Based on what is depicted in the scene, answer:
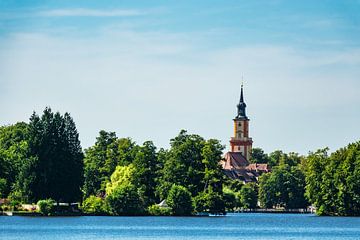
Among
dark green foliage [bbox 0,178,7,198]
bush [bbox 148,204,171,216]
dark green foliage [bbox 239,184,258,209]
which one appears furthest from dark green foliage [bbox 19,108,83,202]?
dark green foliage [bbox 239,184,258,209]

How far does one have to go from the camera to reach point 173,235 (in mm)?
88250

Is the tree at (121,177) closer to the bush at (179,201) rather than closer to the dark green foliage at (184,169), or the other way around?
the dark green foliage at (184,169)

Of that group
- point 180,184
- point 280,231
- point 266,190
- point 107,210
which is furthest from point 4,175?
point 266,190

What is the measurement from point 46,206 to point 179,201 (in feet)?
50.5

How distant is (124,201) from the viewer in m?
122

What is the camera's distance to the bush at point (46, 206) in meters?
117

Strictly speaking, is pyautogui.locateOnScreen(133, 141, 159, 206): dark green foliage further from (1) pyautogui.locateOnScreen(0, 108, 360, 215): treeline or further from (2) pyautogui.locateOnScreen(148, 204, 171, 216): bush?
(2) pyautogui.locateOnScreen(148, 204, 171, 216): bush

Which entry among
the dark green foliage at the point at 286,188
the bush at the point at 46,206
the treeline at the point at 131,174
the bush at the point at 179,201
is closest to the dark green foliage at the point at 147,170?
the treeline at the point at 131,174

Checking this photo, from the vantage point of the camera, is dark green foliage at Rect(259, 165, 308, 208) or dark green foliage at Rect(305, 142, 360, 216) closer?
dark green foliage at Rect(305, 142, 360, 216)

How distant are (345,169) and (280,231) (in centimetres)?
3722

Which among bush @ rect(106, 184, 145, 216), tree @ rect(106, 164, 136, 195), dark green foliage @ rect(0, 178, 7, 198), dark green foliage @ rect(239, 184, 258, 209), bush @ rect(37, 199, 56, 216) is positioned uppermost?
dark green foliage @ rect(239, 184, 258, 209)

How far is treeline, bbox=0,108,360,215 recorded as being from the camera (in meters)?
121

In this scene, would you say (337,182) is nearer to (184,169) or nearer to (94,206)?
(184,169)

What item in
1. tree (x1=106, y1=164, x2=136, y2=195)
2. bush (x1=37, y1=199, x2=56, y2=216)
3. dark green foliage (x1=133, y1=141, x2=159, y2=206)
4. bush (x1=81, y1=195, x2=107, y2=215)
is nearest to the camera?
bush (x1=37, y1=199, x2=56, y2=216)
